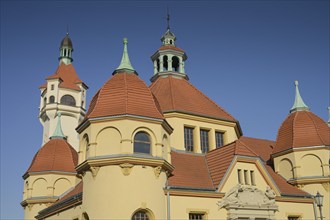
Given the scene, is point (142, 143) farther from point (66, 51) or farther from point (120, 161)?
point (66, 51)

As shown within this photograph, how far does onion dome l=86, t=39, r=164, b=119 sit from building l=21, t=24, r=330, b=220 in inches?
2.9

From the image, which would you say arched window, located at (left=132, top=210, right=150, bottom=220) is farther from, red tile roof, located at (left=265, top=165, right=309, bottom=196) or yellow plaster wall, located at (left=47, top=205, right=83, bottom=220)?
red tile roof, located at (left=265, top=165, right=309, bottom=196)

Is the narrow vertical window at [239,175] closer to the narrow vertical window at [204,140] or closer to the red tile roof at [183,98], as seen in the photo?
the narrow vertical window at [204,140]

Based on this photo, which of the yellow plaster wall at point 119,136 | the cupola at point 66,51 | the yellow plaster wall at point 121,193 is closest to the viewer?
the yellow plaster wall at point 121,193

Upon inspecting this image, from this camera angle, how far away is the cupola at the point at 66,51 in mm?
68938

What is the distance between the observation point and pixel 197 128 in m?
31.7

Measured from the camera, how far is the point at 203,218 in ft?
83.6

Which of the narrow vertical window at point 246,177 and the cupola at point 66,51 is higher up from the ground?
the cupola at point 66,51

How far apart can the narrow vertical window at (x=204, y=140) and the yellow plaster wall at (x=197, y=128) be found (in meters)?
0.27

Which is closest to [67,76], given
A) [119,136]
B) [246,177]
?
[119,136]

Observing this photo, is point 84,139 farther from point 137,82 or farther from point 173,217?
point 173,217

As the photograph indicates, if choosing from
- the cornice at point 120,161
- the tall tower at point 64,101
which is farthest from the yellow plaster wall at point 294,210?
the tall tower at point 64,101

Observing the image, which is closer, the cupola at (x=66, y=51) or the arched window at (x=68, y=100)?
the arched window at (x=68, y=100)

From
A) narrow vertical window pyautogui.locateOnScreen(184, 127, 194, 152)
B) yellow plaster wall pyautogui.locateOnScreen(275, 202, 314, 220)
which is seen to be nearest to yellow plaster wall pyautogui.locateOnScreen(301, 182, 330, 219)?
yellow plaster wall pyautogui.locateOnScreen(275, 202, 314, 220)
